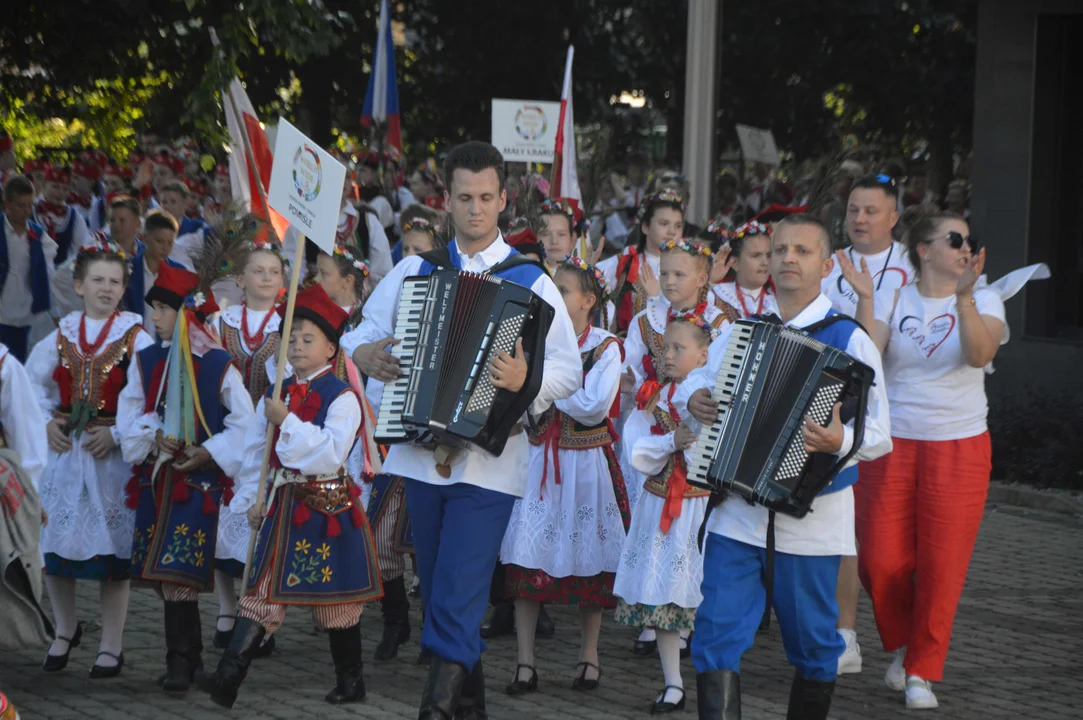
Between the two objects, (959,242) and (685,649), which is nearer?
(959,242)

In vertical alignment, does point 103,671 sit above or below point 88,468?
below

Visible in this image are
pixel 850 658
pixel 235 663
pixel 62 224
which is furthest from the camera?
pixel 62 224

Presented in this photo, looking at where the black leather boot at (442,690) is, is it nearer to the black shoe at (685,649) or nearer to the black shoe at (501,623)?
the black shoe at (685,649)

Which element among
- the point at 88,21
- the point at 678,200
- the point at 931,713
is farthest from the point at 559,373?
the point at 88,21

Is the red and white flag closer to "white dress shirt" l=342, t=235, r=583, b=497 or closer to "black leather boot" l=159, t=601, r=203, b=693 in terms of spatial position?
"black leather boot" l=159, t=601, r=203, b=693

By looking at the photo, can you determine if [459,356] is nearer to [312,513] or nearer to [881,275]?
[312,513]

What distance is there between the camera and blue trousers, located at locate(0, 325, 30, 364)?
12.5 metres

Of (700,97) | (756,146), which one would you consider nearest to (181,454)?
(700,97)

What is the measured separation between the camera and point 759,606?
210 inches

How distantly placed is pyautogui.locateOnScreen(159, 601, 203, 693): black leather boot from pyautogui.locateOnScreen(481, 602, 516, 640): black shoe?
160 cm

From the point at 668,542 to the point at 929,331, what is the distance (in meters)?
1.39

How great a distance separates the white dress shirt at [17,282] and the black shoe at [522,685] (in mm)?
7139

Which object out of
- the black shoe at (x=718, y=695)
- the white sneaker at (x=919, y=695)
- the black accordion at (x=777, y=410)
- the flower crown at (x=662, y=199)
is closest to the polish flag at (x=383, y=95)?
the flower crown at (x=662, y=199)

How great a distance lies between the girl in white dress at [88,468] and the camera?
268 inches
